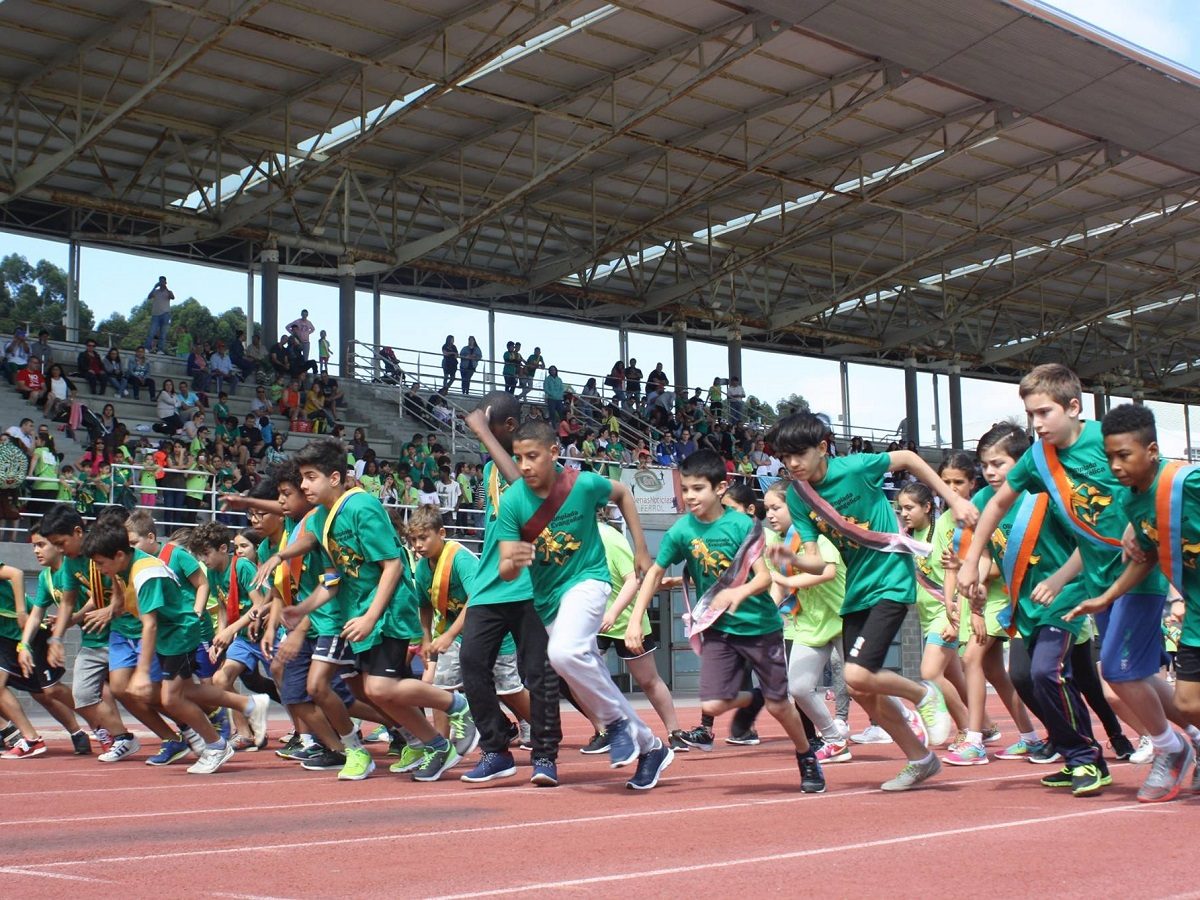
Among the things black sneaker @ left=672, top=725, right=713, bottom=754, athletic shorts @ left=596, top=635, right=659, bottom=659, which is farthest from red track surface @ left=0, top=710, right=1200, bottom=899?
black sneaker @ left=672, top=725, right=713, bottom=754

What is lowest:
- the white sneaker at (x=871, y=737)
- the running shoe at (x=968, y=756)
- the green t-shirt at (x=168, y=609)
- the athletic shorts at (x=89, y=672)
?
the white sneaker at (x=871, y=737)

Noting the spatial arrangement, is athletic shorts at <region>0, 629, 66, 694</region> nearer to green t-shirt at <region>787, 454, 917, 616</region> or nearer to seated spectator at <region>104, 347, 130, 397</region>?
green t-shirt at <region>787, 454, 917, 616</region>

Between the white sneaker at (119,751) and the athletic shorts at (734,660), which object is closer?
the athletic shorts at (734,660)

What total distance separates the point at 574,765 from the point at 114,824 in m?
3.75

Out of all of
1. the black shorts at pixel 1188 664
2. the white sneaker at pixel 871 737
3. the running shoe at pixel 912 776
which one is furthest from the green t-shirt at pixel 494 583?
the white sneaker at pixel 871 737

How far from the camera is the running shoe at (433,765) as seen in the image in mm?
9164

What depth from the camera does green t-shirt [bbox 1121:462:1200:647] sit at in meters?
6.56

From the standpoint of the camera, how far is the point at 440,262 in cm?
3541

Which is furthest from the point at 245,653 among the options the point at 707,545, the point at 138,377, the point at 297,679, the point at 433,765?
the point at 138,377

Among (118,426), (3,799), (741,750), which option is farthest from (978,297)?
(3,799)

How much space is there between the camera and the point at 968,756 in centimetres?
955

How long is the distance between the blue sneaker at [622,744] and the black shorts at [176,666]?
3659 millimetres

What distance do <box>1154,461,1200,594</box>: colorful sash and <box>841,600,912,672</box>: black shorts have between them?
4.81 ft

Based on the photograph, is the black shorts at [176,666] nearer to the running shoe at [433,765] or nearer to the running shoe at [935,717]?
the running shoe at [433,765]
